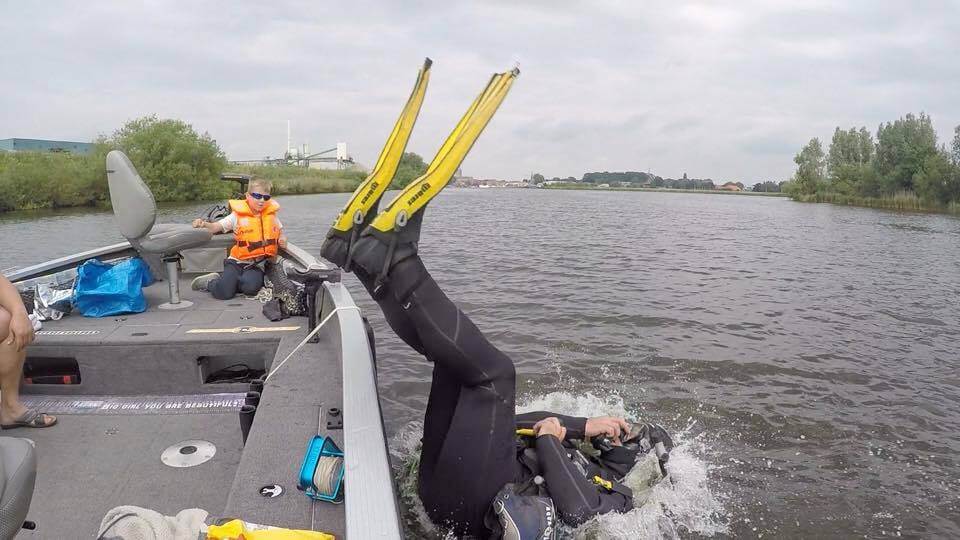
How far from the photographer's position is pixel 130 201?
465cm

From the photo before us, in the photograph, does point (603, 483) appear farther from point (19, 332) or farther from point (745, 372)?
point (745, 372)

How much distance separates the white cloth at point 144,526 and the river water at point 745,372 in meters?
1.54

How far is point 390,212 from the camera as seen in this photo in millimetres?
2350

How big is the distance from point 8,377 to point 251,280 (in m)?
2.39

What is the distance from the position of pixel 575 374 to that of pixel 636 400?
0.89 m

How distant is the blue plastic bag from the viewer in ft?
14.3

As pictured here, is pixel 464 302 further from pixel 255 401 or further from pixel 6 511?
pixel 6 511

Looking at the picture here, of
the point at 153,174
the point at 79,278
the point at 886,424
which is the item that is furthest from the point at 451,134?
the point at 153,174

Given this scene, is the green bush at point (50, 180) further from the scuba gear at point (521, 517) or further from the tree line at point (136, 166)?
the scuba gear at point (521, 517)

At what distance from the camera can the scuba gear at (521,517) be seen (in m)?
2.60

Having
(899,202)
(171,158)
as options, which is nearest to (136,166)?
(171,158)

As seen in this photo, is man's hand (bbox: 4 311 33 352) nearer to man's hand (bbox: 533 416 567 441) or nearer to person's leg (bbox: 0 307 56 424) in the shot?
person's leg (bbox: 0 307 56 424)

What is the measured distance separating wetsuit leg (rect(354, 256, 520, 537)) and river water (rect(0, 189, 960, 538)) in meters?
0.55

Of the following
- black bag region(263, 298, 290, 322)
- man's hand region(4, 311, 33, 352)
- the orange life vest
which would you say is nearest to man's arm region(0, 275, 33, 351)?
man's hand region(4, 311, 33, 352)
